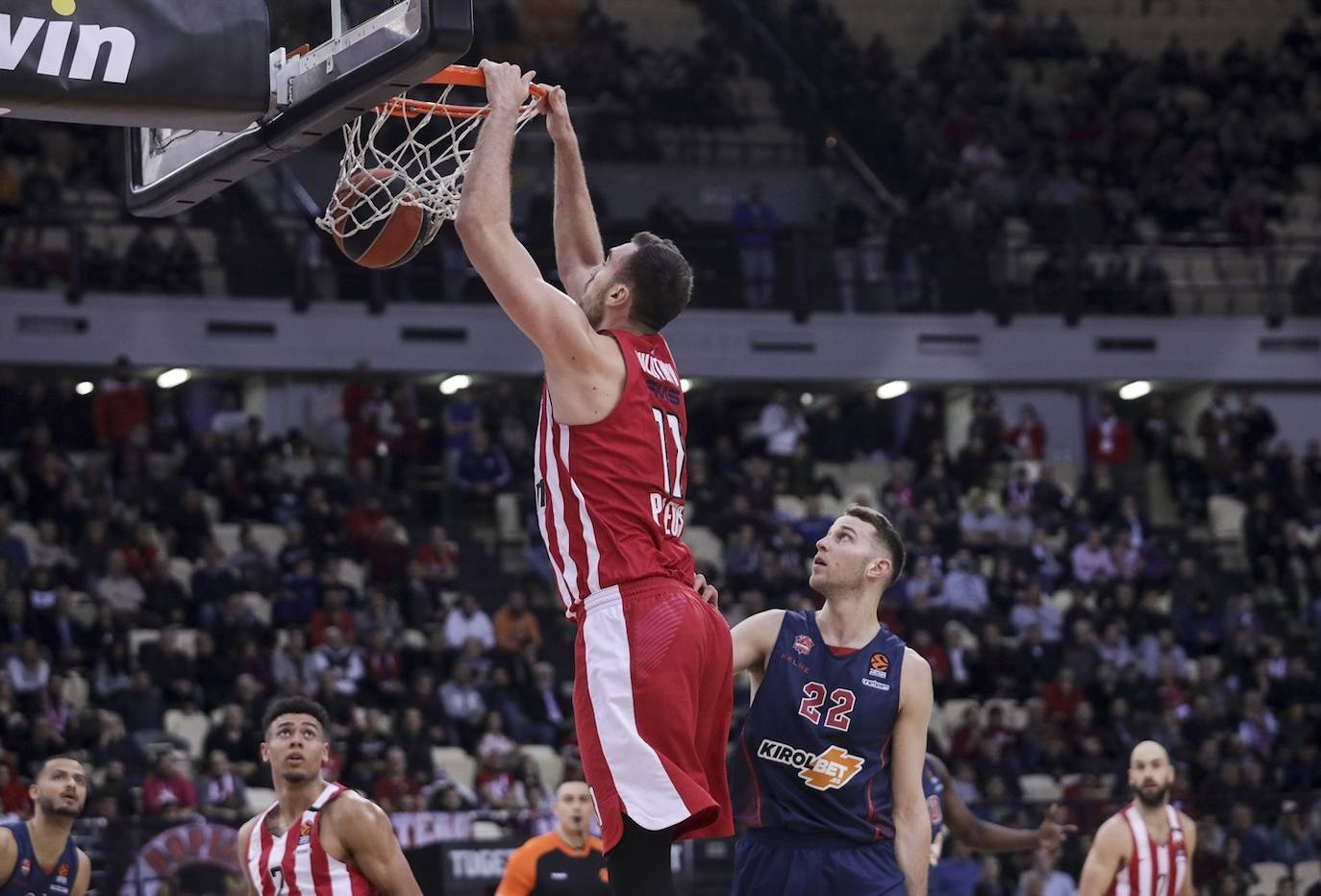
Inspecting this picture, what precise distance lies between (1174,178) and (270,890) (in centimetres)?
2059

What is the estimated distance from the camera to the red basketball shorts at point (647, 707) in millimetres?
5105

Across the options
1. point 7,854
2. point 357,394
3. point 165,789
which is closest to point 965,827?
point 7,854

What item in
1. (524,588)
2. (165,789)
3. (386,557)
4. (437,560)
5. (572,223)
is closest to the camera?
(572,223)

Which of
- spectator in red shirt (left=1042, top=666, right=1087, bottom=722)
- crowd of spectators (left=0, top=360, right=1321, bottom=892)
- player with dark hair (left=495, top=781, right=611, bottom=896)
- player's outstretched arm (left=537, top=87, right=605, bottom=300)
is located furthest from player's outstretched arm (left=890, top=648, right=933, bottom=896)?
spectator in red shirt (left=1042, top=666, right=1087, bottom=722)

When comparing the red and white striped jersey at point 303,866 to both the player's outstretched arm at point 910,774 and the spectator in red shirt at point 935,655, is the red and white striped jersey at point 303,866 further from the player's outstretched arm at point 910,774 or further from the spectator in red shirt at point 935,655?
the spectator in red shirt at point 935,655

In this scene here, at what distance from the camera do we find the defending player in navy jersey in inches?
232

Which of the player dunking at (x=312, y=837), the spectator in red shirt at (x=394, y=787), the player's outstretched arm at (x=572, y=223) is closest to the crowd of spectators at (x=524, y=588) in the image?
the spectator in red shirt at (x=394, y=787)

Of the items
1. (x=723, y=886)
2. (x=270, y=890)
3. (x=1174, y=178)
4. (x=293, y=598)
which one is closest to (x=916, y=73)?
(x=1174, y=178)

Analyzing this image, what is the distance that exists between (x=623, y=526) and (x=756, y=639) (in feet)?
3.11

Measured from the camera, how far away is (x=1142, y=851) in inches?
376

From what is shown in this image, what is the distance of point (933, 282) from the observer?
2336 centimetres

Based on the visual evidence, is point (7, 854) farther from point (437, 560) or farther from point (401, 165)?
point (437, 560)

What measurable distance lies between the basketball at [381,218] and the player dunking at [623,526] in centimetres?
78

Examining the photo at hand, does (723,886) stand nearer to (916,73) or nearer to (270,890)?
(270,890)
